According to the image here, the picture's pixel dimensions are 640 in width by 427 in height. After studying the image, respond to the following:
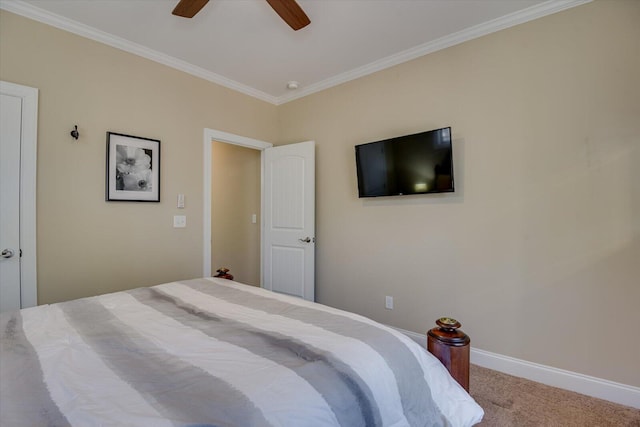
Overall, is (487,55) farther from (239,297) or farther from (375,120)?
(239,297)

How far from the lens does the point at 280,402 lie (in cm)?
79

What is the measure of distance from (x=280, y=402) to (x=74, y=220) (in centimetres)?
243

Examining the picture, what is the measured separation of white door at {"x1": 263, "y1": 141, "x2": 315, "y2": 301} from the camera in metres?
3.38

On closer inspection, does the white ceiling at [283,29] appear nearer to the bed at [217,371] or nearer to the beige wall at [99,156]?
the beige wall at [99,156]

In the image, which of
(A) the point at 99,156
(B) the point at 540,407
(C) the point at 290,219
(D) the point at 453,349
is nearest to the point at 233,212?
(C) the point at 290,219

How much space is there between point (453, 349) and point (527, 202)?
155 centimetres

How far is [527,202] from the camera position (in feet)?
7.29

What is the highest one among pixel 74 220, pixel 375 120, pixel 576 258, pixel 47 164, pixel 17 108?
pixel 375 120

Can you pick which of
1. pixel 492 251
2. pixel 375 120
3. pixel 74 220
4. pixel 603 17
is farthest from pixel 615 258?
pixel 74 220

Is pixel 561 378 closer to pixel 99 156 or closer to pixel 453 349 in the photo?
pixel 453 349

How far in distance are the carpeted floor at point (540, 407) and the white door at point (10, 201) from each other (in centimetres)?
315

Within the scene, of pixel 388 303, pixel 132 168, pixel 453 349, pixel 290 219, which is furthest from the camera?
pixel 290 219

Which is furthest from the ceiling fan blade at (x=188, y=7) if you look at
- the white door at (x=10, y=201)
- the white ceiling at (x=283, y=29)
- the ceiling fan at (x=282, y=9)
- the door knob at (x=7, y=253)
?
the door knob at (x=7, y=253)

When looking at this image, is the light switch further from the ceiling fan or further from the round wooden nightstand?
the round wooden nightstand
